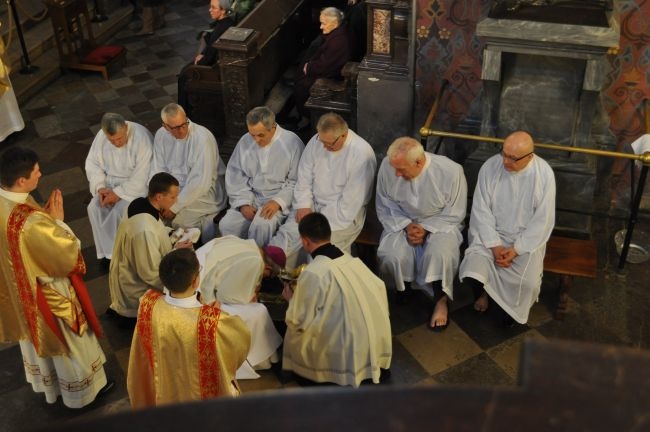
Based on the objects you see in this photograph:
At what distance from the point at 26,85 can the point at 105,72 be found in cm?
94

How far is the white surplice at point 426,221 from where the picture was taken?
5.11 m

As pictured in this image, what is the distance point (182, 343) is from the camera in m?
3.63

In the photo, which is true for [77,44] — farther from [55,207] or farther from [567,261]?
[567,261]

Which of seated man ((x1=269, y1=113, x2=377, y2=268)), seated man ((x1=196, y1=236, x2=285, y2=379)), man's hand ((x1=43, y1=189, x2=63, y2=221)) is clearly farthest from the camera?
seated man ((x1=269, y1=113, x2=377, y2=268))

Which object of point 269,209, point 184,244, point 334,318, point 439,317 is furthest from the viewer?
point 269,209

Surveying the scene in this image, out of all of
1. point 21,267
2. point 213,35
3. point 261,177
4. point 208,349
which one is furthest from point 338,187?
point 213,35

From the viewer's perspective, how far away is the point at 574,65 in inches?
205

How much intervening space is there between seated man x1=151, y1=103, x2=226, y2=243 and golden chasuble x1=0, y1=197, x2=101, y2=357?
1599 millimetres

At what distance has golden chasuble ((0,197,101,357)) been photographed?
13.3ft

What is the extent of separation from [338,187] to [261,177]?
642 millimetres

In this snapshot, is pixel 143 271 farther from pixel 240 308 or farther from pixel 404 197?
pixel 404 197

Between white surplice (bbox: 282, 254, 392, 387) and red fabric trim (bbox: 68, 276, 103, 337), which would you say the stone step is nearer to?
red fabric trim (bbox: 68, 276, 103, 337)

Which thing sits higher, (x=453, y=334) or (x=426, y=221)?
(x=426, y=221)

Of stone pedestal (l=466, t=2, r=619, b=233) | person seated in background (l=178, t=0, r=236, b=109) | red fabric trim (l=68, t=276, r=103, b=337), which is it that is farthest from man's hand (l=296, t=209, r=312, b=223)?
person seated in background (l=178, t=0, r=236, b=109)
